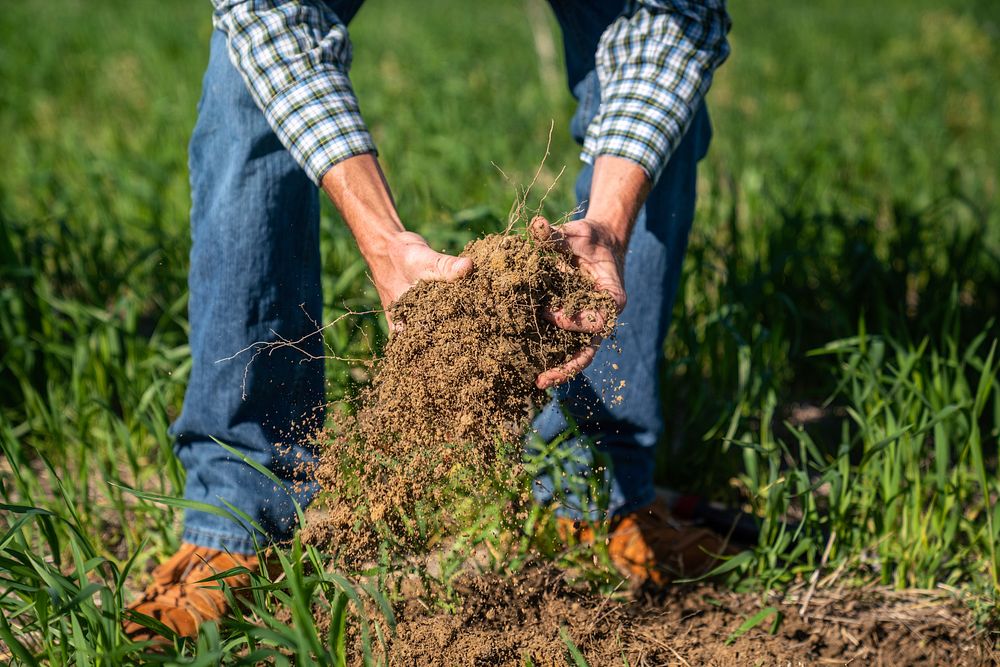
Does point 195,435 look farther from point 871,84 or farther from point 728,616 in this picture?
point 871,84

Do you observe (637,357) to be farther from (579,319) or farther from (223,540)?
(223,540)

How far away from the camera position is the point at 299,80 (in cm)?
143

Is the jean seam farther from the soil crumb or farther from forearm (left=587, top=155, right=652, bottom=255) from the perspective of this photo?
forearm (left=587, top=155, right=652, bottom=255)

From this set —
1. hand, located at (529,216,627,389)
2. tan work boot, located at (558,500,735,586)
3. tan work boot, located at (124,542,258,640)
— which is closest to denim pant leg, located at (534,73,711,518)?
tan work boot, located at (558,500,735,586)

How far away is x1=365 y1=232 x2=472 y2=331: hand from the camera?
4.09 feet

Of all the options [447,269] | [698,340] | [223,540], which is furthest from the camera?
[698,340]

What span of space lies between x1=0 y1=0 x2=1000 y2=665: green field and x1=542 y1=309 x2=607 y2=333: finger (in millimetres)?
310

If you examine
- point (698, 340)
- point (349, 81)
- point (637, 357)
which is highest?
point (349, 81)

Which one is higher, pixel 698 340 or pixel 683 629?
pixel 698 340

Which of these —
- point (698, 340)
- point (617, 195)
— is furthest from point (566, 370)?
point (698, 340)

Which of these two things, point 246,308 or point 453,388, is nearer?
point 453,388

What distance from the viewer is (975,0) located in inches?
376

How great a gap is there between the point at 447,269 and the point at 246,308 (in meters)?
0.50

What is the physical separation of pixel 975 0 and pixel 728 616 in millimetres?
10127
